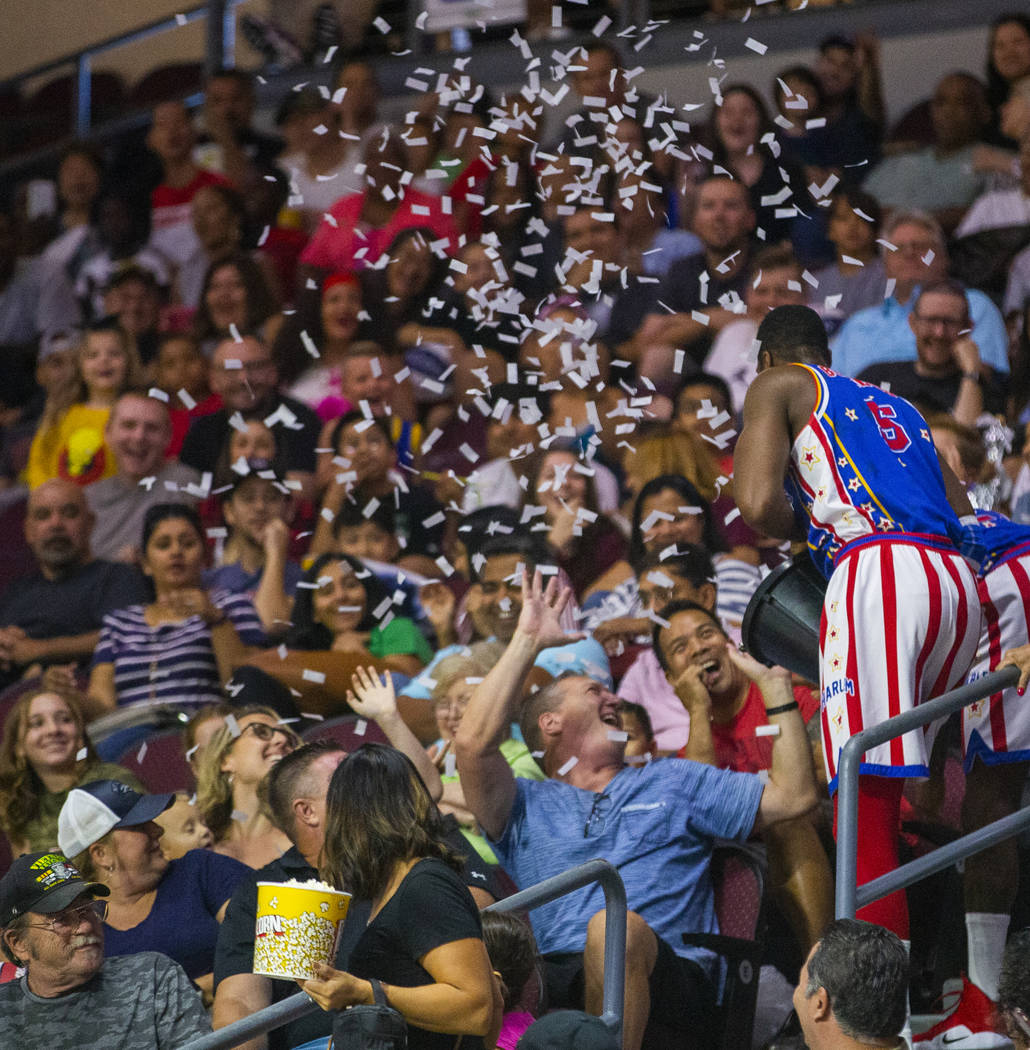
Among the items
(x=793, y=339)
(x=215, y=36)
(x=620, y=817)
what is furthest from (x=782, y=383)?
(x=215, y=36)

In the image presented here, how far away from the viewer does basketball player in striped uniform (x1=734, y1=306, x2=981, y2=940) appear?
13.0ft

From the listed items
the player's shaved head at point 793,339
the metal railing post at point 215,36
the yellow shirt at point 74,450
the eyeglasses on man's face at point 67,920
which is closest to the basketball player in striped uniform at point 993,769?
the player's shaved head at point 793,339

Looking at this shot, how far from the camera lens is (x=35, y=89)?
37.3 ft

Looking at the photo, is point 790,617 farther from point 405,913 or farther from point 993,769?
point 405,913

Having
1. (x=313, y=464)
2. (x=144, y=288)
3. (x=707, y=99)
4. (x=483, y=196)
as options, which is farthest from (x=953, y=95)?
(x=144, y=288)

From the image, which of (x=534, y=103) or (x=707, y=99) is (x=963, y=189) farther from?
(x=534, y=103)

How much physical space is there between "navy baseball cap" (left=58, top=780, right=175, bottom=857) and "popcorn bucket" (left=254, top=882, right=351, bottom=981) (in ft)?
5.11

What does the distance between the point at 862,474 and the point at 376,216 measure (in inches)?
197

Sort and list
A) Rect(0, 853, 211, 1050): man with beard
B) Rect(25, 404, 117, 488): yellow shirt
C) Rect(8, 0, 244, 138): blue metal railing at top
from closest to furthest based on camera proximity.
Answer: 1. Rect(0, 853, 211, 1050): man with beard
2. Rect(25, 404, 117, 488): yellow shirt
3. Rect(8, 0, 244, 138): blue metal railing at top

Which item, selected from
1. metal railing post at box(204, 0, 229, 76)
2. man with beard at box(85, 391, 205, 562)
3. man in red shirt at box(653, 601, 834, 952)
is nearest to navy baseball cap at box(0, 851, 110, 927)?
man in red shirt at box(653, 601, 834, 952)

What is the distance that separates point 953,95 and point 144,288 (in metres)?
3.99

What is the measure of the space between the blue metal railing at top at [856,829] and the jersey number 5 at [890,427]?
1.84 ft

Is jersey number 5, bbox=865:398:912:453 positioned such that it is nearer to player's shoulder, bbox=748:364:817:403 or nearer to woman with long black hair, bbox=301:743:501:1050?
player's shoulder, bbox=748:364:817:403

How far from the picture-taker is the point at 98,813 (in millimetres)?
4512
